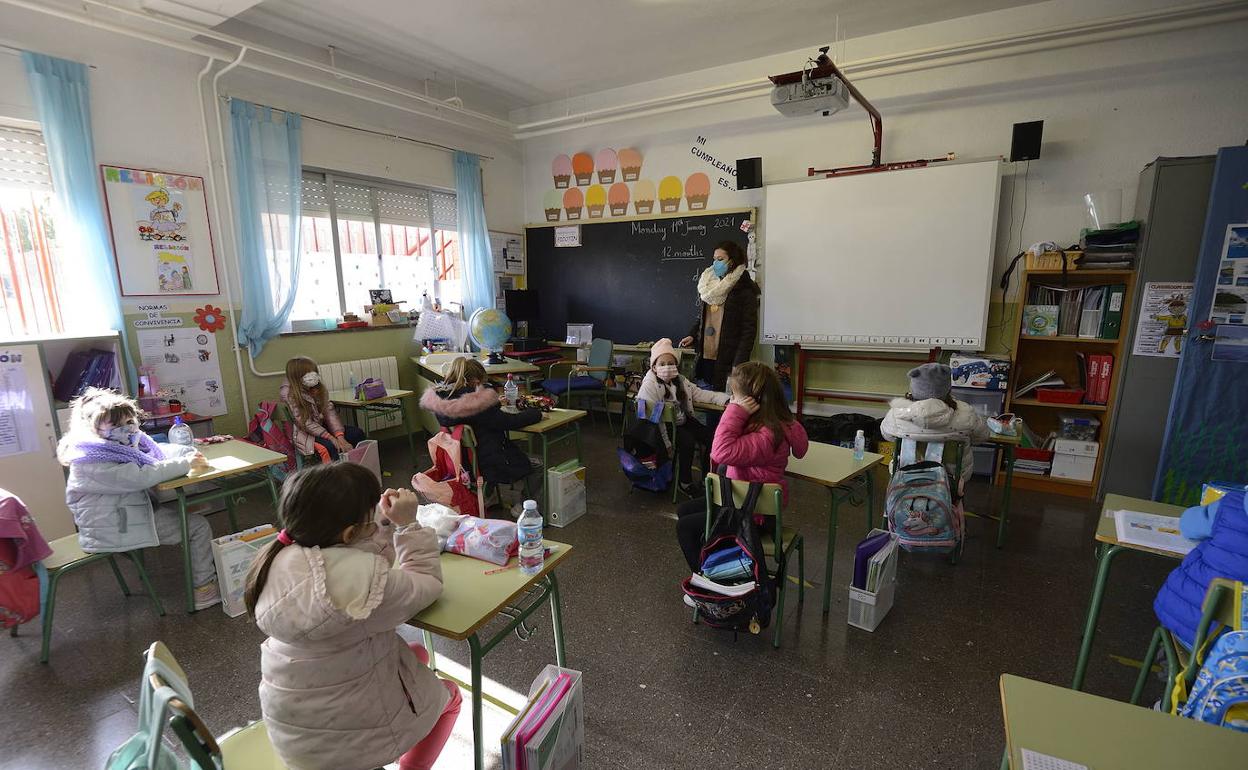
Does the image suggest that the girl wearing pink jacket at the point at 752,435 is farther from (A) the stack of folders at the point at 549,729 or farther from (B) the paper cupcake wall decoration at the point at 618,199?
(B) the paper cupcake wall decoration at the point at 618,199

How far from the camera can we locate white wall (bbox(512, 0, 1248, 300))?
3773mm

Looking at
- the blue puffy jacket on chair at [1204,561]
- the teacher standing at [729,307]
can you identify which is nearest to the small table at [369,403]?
the teacher standing at [729,307]

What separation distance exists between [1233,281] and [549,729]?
182 inches

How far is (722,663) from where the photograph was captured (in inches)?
89.7

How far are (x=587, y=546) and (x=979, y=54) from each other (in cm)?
446

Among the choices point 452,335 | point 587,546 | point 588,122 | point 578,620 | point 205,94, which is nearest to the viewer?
point 578,620

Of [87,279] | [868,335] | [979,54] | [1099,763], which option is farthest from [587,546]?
[979,54]

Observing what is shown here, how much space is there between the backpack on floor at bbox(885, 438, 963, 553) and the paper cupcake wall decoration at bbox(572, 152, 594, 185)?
4782 mm

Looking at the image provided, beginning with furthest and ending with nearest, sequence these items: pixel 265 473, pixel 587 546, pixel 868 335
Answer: pixel 868 335
pixel 587 546
pixel 265 473

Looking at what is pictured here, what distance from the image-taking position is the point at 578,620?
101 inches

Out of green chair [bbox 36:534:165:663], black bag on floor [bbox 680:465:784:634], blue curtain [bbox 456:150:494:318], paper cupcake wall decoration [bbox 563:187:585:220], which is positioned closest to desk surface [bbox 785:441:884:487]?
black bag on floor [bbox 680:465:784:634]

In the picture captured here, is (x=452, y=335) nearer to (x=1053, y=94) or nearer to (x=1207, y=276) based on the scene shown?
(x=1053, y=94)

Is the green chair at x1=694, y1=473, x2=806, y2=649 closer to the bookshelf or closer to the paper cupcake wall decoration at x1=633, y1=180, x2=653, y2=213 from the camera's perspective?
the bookshelf

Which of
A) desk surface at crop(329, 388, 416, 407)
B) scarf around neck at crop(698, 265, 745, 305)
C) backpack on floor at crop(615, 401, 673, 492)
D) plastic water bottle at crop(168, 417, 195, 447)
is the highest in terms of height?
scarf around neck at crop(698, 265, 745, 305)
